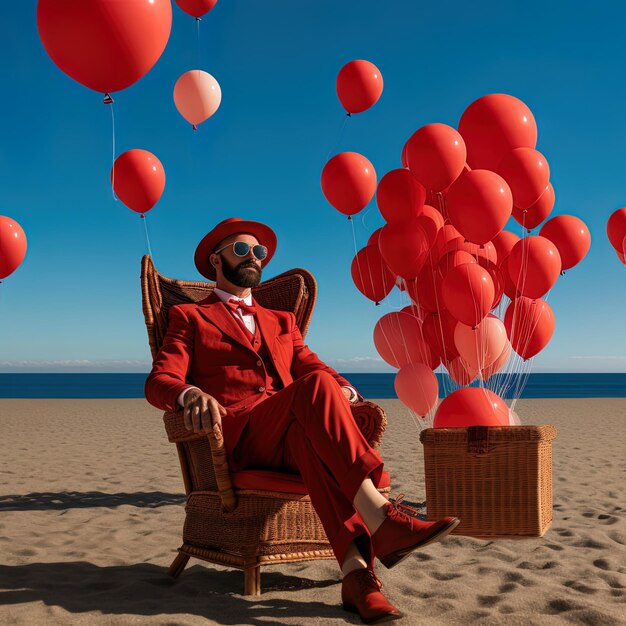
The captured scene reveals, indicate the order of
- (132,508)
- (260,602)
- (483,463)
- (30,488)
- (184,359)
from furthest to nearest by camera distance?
(30,488)
(132,508)
(483,463)
(184,359)
(260,602)

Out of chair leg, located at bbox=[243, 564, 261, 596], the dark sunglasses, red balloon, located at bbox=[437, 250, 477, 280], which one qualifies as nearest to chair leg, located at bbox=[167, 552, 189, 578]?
chair leg, located at bbox=[243, 564, 261, 596]

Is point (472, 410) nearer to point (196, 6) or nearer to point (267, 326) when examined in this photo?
point (267, 326)

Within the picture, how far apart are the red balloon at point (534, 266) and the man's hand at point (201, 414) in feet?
7.38

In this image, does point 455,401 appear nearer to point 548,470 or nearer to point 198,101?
point 548,470

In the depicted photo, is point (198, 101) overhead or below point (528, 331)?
overhead

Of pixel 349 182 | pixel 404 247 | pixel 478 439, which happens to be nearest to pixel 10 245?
pixel 349 182

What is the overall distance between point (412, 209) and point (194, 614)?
2743 millimetres

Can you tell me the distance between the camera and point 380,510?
2221 millimetres

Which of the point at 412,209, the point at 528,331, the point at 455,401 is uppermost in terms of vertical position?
the point at 412,209

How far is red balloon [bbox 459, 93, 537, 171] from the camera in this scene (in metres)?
4.03

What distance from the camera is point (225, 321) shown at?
3.16 m

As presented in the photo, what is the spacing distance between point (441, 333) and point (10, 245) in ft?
9.35

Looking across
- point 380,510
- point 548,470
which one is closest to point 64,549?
point 380,510

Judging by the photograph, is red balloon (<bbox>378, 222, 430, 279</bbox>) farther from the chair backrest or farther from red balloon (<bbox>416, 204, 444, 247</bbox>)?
the chair backrest
